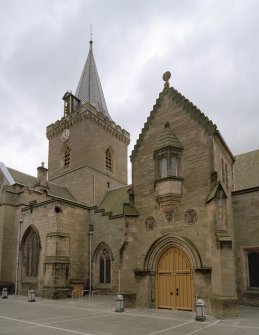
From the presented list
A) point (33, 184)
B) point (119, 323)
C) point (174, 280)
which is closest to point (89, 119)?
point (33, 184)

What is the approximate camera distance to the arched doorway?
1666 centimetres

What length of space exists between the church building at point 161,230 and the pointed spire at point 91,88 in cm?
1462

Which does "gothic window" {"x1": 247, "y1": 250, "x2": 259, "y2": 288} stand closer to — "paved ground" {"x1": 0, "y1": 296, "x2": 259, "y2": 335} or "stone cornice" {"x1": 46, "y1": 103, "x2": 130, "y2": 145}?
"paved ground" {"x1": 0, "y1": 296, "x2": 259, "y2": 335}

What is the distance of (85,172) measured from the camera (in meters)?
36.9

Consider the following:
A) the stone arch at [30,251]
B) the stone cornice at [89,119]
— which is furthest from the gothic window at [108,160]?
the stone arch at [30,251]

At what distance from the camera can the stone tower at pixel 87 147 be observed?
3716cm

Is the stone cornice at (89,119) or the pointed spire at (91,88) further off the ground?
the pointed spire at (91,88)

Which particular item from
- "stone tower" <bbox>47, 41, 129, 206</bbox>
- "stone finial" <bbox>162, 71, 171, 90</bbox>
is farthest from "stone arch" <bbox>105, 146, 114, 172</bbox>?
"stone finial" <bbox>162, 71, 171, 90</bbox>

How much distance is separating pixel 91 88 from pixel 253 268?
32.0m

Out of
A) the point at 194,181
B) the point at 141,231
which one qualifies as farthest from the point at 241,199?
the point at 141,231

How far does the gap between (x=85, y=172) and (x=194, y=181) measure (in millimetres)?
21207

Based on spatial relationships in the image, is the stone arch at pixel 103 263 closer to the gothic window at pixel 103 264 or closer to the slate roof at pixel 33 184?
the gothic window at pixel 103 264

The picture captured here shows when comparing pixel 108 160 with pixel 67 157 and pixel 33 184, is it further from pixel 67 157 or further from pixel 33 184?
pixel 33 184

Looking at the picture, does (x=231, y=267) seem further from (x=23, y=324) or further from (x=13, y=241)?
(x=13, y=241)
